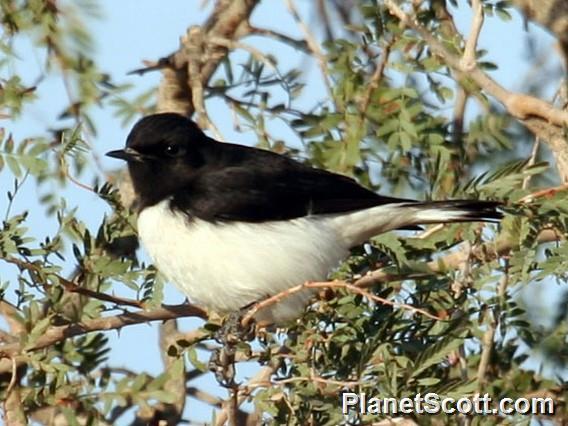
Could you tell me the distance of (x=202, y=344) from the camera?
554 centimetres

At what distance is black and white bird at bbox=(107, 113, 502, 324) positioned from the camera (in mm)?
5227

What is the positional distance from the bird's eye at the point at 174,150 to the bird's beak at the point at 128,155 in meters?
0.09

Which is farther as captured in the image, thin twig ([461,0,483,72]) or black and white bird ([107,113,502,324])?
black and white bird ([107,113,502,324])

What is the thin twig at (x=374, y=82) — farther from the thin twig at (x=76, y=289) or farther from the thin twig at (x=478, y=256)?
the thin twig at (x=76, y=289)

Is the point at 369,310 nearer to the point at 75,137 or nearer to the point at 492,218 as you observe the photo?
the point at 492,218

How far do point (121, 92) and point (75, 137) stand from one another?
1.37 meters

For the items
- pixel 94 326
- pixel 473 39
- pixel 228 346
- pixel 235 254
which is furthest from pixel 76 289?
pixel 473 39

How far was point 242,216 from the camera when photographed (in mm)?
5352

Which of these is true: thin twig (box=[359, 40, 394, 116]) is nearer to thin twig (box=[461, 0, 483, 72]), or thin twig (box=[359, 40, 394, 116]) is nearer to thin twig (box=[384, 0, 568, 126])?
thin twig (box=[384, 0, 568, 126])

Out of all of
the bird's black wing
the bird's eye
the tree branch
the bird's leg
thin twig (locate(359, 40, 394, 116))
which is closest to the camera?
the bird's leg

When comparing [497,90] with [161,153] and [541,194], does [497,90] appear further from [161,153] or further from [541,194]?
[161,153]

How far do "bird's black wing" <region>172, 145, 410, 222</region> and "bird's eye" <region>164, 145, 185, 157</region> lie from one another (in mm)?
103

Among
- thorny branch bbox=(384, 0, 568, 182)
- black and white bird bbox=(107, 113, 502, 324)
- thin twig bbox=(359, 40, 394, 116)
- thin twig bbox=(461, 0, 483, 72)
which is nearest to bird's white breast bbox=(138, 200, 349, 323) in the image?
black and white bird bbox=(107, 113, 502, 324)

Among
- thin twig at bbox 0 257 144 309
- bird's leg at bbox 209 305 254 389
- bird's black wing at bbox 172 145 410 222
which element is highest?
bird's black wing at bbox 172 145 410 222
